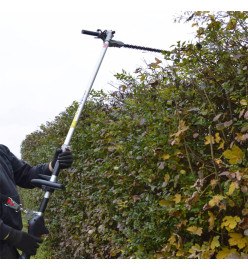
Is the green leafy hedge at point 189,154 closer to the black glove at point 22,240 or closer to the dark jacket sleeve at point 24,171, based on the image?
the dark jacket sleeve at point 24,171

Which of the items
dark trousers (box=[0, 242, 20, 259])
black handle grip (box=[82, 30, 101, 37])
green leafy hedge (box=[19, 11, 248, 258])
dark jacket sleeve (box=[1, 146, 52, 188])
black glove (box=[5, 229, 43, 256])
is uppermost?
black handle grip (box=[82, 30, 101, 37])

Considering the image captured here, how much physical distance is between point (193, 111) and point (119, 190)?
1124 mm

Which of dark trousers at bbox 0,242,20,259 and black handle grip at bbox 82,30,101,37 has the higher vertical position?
black handle grip at bbox 82,30,101,37

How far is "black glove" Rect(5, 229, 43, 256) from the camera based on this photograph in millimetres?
2529

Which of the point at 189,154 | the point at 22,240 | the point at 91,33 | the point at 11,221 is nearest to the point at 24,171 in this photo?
the point at 11,221

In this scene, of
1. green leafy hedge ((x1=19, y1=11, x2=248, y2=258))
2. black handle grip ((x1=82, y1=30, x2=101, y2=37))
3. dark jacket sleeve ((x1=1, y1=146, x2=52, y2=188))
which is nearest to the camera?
green leafy hedge ((x1=19, y1=11, x2=248, y2=258))

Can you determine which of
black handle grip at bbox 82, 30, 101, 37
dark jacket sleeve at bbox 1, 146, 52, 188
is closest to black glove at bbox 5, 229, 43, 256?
dark jacket sleeve at bbox 1, 146, 52, 188

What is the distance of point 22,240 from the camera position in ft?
8.34

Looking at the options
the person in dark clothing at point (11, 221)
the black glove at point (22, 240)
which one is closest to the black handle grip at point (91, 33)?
the person in dark clothing at point (11, 221)

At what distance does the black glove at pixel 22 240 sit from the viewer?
8.30 ft

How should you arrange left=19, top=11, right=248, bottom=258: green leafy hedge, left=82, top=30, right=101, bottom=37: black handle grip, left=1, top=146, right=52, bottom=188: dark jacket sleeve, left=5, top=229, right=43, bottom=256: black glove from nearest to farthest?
left=19, top=11, right=248, bottom=258: green leafy hedge → left=5, top=229, right=43, bottom=256: black glove → left=1, top=146, right=52, bottom=188: dark jacket sleeve → left=82, top=30, right=101, bottom=37: black handle grip

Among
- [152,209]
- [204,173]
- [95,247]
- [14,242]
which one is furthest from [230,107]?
[95,247]

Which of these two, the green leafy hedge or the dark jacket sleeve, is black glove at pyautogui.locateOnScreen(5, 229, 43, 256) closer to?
the dark jacket sleeve

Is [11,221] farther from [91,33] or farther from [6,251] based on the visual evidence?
[91,33]
